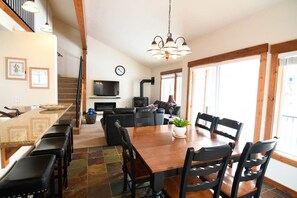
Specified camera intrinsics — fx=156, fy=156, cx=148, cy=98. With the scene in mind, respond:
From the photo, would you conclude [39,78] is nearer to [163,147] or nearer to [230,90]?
[163,147]

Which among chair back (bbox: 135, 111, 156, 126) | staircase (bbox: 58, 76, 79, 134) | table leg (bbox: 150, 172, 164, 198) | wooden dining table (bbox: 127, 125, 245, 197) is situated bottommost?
table leg (bbox: 150, 172, 164, 198)

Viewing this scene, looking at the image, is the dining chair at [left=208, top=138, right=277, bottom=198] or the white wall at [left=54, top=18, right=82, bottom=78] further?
the white wall at [left=54, top=18, right=82, bottom=78]

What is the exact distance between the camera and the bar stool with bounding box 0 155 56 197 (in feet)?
3.54

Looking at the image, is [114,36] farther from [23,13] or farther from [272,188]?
[272,188]

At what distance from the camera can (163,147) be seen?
5.56ft

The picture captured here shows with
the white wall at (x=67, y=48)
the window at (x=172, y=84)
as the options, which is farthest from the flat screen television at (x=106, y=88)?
the window at (x=172, y=84)

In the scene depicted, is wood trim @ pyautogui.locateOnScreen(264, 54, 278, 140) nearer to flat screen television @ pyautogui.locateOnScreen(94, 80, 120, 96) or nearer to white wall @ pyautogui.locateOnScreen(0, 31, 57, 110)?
white wall @ pyautogui.locateOnScreen(0, 31, 57, 110)

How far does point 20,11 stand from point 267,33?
16.5ft

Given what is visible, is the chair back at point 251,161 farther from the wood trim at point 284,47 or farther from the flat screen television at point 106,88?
the flat screen television at point 106,88

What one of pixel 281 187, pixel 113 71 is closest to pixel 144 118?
pixel 281 187

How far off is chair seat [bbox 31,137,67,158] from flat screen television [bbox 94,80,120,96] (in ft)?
19.6

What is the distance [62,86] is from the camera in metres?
6.00

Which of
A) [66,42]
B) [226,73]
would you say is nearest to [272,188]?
[226,73]

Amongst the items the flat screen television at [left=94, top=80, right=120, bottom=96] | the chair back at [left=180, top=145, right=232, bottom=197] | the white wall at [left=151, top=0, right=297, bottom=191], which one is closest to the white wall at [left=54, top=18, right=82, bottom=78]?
the flat screen television at [left=94, top=80, right=120, bottom=96]
